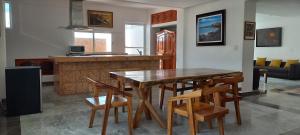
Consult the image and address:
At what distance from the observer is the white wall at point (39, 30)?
6457 millimetres

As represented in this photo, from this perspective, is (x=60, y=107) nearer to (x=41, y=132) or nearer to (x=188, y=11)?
(x=41, y=132)

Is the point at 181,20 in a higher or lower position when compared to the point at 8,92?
higher

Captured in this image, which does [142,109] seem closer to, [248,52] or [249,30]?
[248,52]

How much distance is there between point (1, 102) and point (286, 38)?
31.8 feet

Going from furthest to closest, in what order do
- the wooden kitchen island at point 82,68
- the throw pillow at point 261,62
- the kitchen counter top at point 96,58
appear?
the throw pillow at point 261,62
the wooden kitchen island at point 82,68
the kitchen counter top at point 96,58

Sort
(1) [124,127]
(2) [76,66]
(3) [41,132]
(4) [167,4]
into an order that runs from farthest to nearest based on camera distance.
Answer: (4) [167,4]
(2) [76,66]
(1) [124,127]
(3) [41,132]

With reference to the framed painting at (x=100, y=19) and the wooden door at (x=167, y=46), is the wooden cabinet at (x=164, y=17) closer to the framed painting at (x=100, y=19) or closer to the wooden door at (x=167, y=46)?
the wooden door at (x=167, y=46)

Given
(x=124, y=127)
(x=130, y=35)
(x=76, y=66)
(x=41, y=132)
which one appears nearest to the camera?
(x=41, y=132)

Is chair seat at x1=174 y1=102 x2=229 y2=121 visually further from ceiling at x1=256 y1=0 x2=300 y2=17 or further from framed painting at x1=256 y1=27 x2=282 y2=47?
framed painting at x1=256 y1=27 x2=282 y2=47

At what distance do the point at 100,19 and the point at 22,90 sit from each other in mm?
4716

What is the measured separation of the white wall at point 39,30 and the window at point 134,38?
1514 millimetres

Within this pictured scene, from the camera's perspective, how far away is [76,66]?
5.15 metres

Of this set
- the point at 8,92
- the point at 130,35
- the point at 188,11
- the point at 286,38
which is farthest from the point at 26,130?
the point at 286,38

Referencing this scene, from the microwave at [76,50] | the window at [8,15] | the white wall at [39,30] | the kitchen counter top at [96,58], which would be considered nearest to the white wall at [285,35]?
the kitchen counter top at [96,58]
